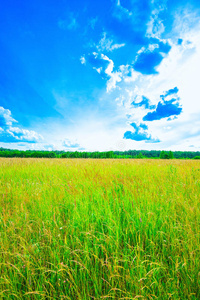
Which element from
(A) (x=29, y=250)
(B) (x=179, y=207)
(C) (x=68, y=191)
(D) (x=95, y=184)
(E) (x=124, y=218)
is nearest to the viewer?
(A) (x=29, y=250)

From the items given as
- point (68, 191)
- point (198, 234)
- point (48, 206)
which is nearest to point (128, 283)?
point (198, 234)

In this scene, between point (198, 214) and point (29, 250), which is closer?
point (29, 250)

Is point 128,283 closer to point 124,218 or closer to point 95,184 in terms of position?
point 124,218

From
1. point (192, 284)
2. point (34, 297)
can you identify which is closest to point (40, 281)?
point (34, 297)

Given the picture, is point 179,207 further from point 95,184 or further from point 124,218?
point 95,184

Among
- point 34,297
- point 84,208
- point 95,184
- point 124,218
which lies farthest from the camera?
point 95,184

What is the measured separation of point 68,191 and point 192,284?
2395 mm

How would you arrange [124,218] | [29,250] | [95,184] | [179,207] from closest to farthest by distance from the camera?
[29,250], [124,218], [179,207], [95,184]

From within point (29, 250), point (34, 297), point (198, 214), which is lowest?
point (34, 297)

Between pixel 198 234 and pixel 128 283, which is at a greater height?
pixel 198 234

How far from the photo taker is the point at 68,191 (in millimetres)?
3000

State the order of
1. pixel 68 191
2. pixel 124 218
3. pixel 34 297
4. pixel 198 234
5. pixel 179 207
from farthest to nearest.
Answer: pixel 68 191, pixel 179 207, pixel 124 218, pixel 198 234, pixel 34 297

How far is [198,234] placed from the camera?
5.11 ft

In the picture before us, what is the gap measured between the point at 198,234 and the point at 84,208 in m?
1.50
